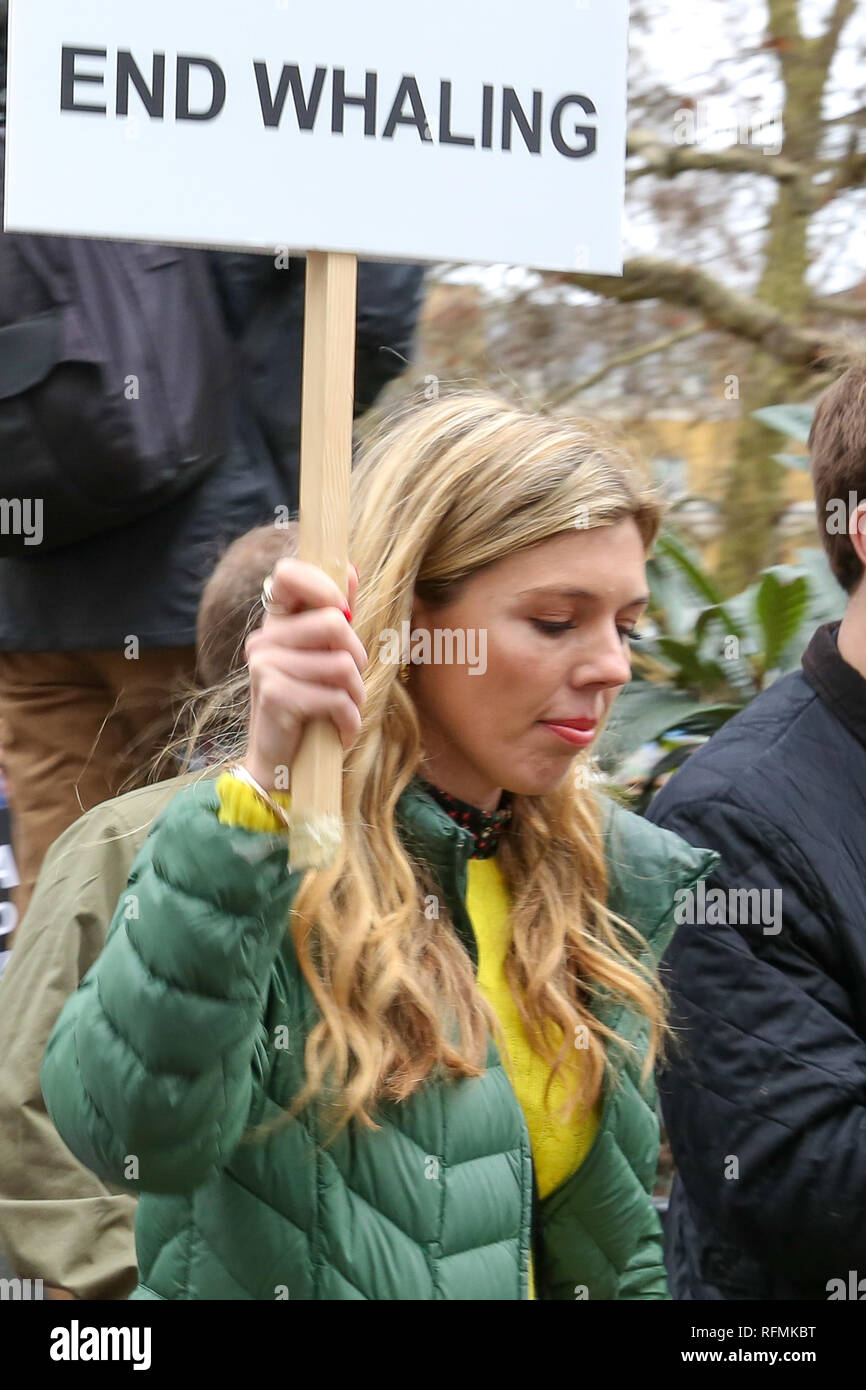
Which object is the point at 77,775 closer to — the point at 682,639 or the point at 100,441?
the point at 100,441

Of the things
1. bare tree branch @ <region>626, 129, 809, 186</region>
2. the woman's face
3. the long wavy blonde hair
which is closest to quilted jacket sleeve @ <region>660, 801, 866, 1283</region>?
the long wavy blonde hair

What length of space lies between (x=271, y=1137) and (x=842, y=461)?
137 cm

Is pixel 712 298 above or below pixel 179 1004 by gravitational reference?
above

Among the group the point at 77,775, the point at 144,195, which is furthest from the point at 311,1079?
the point at 77,775

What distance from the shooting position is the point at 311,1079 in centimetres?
162

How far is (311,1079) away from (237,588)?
0.96 metres

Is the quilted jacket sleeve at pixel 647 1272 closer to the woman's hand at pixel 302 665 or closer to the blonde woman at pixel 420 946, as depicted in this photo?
the blonde woman at pixel 420 946

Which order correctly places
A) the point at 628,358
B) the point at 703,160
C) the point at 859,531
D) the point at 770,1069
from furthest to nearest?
the point at 628,358, the point at 703,160, the point at 859,531, the point at 770,1069

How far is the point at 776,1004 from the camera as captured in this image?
7.09ft

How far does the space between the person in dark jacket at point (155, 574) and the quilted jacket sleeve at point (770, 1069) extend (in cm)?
93

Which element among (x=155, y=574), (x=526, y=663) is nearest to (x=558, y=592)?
(x=526, y=663)

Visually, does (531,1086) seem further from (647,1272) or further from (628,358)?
(628,358)

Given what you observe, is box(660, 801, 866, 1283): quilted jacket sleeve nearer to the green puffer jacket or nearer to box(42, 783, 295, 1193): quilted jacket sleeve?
the green puffer jacket

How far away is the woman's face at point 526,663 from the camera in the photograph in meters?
1.86
